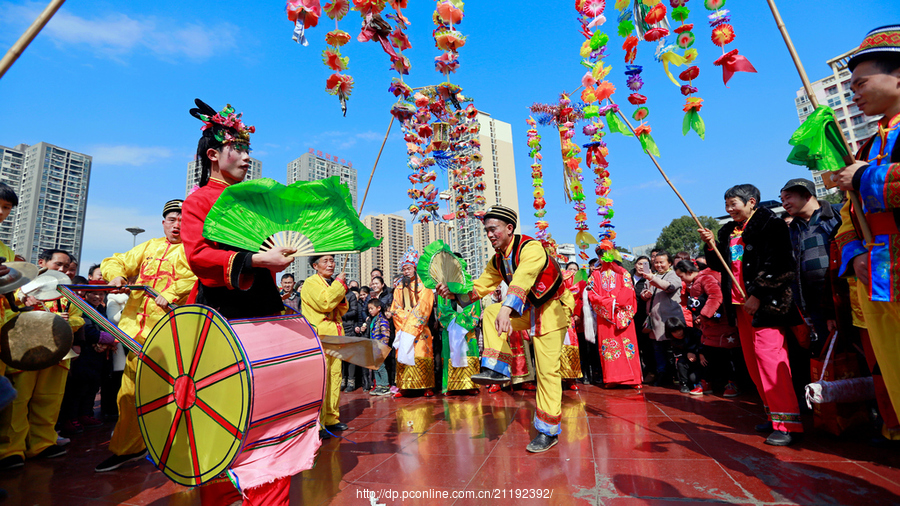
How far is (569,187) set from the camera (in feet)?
22.9

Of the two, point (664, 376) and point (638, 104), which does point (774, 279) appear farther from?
point (664, 376)

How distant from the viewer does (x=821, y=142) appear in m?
1.80

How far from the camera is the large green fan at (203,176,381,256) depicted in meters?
1.69

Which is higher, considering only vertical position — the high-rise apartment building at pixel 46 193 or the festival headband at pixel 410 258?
the high-rise apartment building at pixel 46 193

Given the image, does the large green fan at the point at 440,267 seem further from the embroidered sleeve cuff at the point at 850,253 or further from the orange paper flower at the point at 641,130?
the embroidered sleeve cuff at the point at 850,253

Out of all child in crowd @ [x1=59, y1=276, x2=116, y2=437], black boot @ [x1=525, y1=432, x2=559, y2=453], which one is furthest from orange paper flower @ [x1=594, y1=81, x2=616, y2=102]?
child in crowd @ [x1=59, y1=276, x2=116, y2=437]

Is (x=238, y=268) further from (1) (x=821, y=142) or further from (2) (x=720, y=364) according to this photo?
(2) (x=720, y=364)

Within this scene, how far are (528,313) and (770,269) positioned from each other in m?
1.79

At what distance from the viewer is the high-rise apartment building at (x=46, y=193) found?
20.9 m

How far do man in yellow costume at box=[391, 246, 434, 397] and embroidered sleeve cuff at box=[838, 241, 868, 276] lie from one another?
4646 mm

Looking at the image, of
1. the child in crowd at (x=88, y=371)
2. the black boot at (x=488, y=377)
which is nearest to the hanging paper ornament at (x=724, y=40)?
the black boot at (x=488, y=377)

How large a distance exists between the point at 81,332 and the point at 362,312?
4069 millimetres

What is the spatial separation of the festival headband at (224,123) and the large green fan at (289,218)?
559 millimetres

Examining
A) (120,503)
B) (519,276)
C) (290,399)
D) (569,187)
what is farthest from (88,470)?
(569,187)
